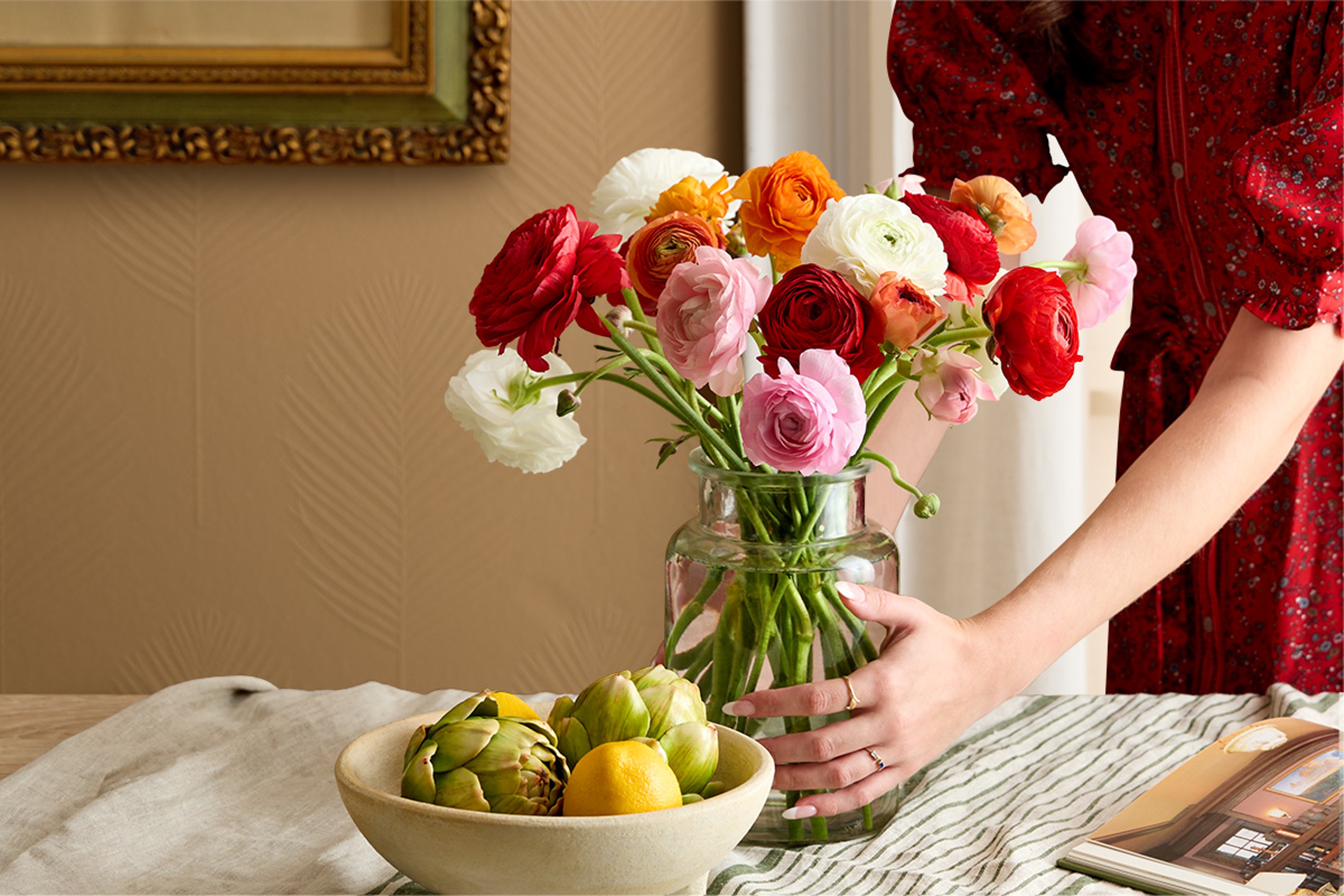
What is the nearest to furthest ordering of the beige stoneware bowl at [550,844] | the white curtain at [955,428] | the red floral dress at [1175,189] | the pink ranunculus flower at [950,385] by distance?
the beige stoneware bowl at [550,844] < the pink ranunculus flower at [950,385] < the red floral dress at [1175,189] < the white curtain at [955,428]

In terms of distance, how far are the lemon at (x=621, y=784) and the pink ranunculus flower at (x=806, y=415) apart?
0.14 meters

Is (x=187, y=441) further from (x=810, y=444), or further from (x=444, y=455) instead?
(x=810, y=444)

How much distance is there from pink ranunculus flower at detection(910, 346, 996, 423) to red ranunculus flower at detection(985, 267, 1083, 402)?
2 cm

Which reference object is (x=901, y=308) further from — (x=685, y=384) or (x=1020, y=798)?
(x=1020, y=798)

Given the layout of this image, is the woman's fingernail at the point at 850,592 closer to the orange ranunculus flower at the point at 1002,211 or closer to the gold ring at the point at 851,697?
the gold ring at the point at 851,697

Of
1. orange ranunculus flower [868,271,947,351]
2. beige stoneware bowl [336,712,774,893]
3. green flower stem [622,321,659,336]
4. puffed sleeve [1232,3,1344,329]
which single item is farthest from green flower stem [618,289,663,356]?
puffed sleeve [1232,3,1344,329]

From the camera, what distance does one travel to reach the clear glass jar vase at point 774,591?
61 cm

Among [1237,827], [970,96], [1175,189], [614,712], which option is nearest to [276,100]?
[970,96]

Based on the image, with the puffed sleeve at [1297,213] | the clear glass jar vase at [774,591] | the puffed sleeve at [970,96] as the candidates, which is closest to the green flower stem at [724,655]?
the clear glass jar vase at [774,591]

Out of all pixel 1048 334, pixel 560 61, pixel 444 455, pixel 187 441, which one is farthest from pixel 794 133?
pixel 1048 334

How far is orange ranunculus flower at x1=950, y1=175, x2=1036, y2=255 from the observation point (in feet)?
2.06

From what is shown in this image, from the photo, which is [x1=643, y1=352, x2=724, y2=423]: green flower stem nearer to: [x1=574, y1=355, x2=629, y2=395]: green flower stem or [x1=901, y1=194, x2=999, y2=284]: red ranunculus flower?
[x1=574, y1=355, x2=629, y2=395]: green flower stem

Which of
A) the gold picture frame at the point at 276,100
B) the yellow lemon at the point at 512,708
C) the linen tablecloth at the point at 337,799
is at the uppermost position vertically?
the gold picture frame at the point at 276,100

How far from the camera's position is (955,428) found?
1.67m
